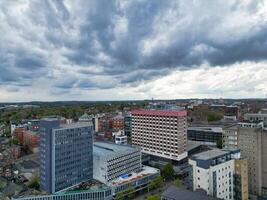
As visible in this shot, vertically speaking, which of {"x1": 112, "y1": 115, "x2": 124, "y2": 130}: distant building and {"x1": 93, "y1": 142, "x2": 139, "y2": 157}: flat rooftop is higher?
{"x1": 112, "y1": 115, "x2": 124, "y2": 130}: distant building

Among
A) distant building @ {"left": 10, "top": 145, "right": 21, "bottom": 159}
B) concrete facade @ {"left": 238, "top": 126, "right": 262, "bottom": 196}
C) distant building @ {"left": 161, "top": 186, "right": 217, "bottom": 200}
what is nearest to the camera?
distant building @ {"left": 161, "top": 186, "right": 217, "bottom": 200}

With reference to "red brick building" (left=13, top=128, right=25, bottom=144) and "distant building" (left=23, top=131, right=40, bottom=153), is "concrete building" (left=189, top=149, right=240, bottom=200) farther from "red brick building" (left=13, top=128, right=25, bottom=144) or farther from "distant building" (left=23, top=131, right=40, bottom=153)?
"red brick building" (left=13, top=128, right=25, bottom=144)

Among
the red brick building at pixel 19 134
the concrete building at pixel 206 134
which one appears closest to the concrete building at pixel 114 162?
the concrete building at pixel 206 134

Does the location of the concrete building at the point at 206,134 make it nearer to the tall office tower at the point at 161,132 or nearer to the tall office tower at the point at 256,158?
the tall office tower at the point at 161,132

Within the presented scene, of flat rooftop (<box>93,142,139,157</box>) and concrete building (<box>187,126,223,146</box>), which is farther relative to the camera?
concrete building (<box>187,126,223,146</box>)

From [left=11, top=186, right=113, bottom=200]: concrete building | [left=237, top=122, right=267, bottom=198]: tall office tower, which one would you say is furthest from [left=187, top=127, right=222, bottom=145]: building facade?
[left=11, top=186, right=113, bottom=200]: concrete building

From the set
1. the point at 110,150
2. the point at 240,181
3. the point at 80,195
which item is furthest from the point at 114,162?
the point at 240,181

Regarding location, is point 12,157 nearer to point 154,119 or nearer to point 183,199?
point 154,119

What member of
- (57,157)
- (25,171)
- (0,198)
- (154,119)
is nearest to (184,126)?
(154,119)
